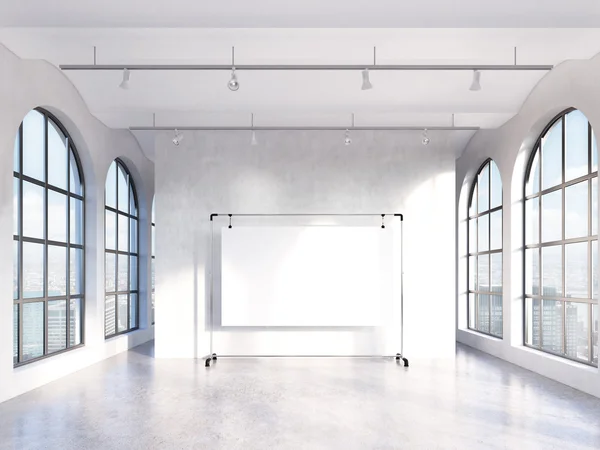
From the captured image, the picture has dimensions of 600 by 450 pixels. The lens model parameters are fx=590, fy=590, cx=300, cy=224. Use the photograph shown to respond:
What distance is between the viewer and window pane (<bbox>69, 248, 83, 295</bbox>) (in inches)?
319

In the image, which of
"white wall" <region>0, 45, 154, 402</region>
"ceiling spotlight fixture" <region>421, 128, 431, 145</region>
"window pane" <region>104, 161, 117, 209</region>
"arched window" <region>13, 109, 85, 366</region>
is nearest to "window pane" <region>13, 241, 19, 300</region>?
"arched window" <region>13, 109, 85, 366</region>

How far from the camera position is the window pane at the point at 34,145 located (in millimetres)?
6777

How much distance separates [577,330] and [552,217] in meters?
1.45

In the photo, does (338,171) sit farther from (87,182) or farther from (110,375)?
(110,375)

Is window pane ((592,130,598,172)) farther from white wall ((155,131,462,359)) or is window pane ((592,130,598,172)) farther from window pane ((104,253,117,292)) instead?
window pane ((104,253,117,292))

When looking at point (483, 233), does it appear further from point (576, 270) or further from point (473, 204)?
point (576, 270)

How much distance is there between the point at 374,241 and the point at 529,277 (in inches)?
85.6

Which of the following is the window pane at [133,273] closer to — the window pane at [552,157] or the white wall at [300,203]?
the white wall at [300,203]

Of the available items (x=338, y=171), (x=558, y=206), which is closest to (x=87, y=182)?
(x=338, y=171)

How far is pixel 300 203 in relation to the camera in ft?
28.9

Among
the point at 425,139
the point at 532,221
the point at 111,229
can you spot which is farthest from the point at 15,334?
the point at 532,221

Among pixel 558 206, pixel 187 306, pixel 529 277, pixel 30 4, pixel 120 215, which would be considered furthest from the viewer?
pixel 120 215

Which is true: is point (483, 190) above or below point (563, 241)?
above

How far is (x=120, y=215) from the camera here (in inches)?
394
